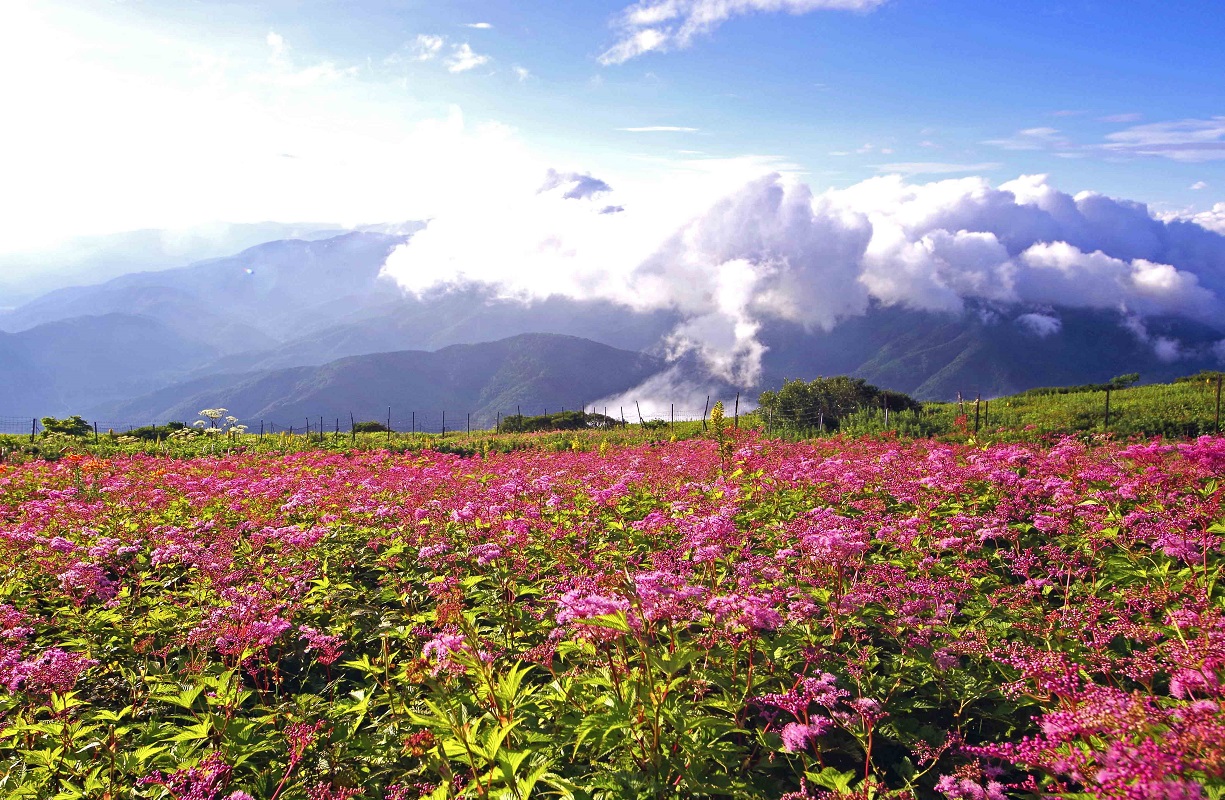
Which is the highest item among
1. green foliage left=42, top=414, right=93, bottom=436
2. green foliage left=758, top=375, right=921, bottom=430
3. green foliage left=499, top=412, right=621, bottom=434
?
green foliage left=758, top=375, right=921, bottom=430

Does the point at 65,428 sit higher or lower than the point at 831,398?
lower

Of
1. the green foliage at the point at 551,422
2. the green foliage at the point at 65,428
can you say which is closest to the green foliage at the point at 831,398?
the green foliage at the point at 551,422

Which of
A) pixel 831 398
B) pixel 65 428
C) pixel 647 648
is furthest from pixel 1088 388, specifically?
pixel 65 428

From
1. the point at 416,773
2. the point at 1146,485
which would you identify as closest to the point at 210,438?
the point at 416,773

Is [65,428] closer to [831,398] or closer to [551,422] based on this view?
[551,422]

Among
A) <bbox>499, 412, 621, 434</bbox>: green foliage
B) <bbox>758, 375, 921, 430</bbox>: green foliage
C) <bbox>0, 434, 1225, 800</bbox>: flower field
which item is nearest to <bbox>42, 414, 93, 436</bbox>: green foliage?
<bbox>499, 412, 621, 434</bbox>: green foliage

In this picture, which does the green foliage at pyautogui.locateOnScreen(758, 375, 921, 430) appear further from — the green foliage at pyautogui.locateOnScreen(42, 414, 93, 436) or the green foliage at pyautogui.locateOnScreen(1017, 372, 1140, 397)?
the green foliage at pyautogui.locateOnScreen(42, 414, 93, 436)

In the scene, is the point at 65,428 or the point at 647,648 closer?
the point at 647,648

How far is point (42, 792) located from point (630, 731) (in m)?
3.69

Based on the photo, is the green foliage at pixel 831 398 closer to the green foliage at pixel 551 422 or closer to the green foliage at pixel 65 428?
the green foliage at pixel 551 422

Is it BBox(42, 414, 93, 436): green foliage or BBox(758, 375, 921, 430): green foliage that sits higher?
BBox(758, 375, 921, 430): green foliage

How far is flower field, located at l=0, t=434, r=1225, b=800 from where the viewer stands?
3805 millimetres

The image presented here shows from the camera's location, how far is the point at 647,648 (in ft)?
13.3

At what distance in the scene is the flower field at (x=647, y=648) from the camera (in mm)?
3805
